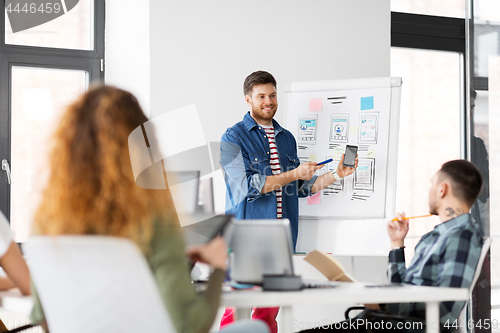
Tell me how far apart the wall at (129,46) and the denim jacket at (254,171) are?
74 centimetres

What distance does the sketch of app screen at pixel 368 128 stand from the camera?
297 centimetres

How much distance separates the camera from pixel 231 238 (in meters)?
1.56

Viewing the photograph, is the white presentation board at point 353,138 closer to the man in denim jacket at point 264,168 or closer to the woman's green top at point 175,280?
the man in denim jacket at point 264,168

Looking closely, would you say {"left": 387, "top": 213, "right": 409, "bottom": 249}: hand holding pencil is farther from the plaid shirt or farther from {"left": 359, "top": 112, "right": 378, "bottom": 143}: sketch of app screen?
{"left": 359, "top": 112, "right": 378, "bottom": 143}: sketch of app screen

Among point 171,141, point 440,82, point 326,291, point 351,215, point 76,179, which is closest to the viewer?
point 76,179

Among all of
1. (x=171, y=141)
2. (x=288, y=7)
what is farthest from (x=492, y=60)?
(x=171, y=141)

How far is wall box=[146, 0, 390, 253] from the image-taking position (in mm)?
3256

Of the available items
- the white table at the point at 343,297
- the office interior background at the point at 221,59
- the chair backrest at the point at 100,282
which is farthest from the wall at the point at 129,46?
the chair backrest at the point at 100,282

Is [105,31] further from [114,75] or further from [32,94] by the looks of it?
[32,94]

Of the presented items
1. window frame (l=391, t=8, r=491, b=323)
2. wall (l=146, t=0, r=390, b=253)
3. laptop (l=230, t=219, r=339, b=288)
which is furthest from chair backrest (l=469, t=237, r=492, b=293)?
window frame (l=391, t=8, r=491, b=323)

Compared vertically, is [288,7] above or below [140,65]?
above

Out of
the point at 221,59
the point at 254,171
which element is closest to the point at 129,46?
the point at 221,59

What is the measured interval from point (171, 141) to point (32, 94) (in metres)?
1.06

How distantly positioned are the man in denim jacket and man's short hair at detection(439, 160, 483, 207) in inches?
37.4
